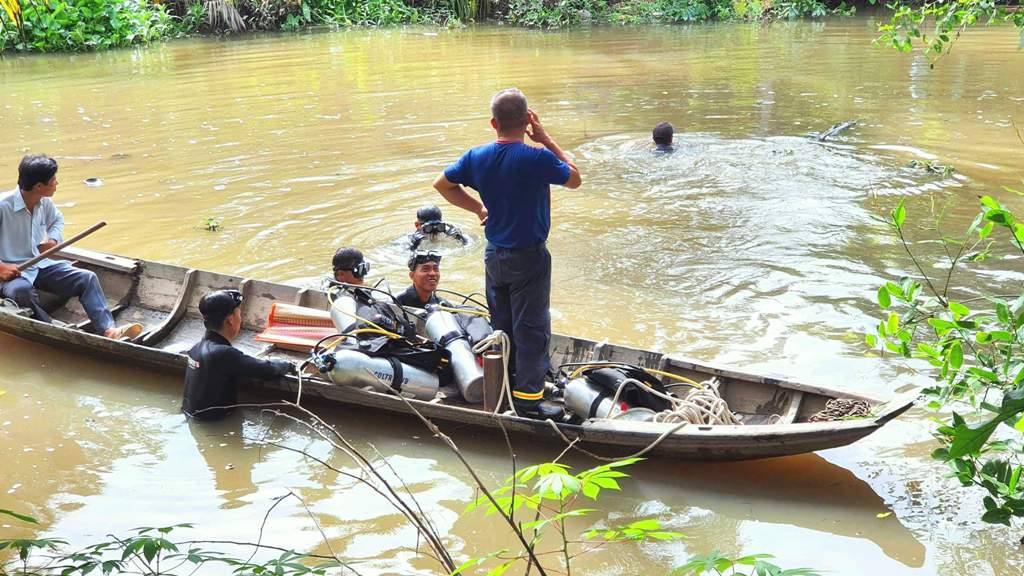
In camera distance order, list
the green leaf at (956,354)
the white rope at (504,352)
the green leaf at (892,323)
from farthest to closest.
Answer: the white rope at (504,352)
the green leaf at (892,323)
the green leaf at (956,354)

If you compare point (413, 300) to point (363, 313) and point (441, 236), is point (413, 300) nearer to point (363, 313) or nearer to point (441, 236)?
point (363, 313)

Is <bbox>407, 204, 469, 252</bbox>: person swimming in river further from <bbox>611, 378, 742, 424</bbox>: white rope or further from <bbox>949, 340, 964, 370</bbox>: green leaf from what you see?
<bbox>949, 340, 964, 370</bbox>: green leaf

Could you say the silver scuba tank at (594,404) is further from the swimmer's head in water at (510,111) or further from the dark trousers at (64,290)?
the dark trousers at (64,290)

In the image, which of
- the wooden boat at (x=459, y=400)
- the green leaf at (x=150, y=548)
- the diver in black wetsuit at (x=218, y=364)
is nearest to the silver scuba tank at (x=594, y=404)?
the wooden boat at (x=459, y=400)

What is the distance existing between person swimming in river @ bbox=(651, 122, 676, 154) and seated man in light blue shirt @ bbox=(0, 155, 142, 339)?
689 cm

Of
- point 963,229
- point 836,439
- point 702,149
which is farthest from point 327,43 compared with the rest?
point 836,439

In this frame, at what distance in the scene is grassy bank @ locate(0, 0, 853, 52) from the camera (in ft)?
75.0

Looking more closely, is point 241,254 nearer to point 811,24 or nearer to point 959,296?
point 959,296

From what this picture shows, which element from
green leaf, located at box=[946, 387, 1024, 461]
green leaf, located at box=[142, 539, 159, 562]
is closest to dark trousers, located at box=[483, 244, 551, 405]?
green leaf, located at box=[142, 539, 159, 562]

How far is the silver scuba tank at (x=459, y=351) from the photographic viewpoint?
5.48 metres

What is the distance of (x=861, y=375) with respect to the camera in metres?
6.37

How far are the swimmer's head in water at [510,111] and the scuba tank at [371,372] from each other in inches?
63.7

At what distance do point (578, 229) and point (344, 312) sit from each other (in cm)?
417

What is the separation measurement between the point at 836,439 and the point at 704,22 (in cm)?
2361
